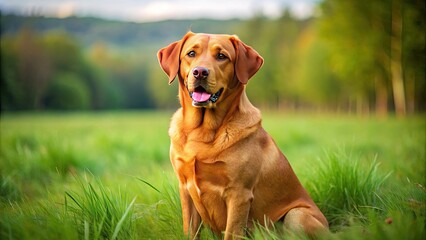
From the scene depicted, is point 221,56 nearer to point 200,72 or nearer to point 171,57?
point 200,72

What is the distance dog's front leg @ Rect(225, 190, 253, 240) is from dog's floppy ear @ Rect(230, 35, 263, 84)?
0.94m

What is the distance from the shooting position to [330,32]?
22469 millimetres

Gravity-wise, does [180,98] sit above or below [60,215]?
above

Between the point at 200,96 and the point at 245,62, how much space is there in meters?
0.50

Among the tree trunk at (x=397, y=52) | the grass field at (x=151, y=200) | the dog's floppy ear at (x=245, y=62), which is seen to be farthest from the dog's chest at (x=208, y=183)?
the tree trunk at (x=397, y=52)

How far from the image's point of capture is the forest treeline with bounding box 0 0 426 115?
68.6 feet

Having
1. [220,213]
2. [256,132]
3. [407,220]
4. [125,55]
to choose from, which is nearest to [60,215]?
[220,213]

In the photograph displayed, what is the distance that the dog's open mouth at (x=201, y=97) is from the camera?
3.22 metres

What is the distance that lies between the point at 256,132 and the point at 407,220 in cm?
133

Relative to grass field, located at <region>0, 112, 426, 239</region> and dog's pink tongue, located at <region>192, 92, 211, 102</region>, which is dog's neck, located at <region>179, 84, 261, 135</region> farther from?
grass field, located at <region>0, 112, 426, 239</region>

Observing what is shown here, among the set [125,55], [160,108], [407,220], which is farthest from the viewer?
[125,55]

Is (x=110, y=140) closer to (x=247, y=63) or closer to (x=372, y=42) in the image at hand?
(x=247, y=63)

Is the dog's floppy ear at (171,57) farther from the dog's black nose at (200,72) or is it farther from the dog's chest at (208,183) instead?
the dog's chest at (208,183)

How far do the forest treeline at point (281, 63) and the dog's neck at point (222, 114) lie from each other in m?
0.84
